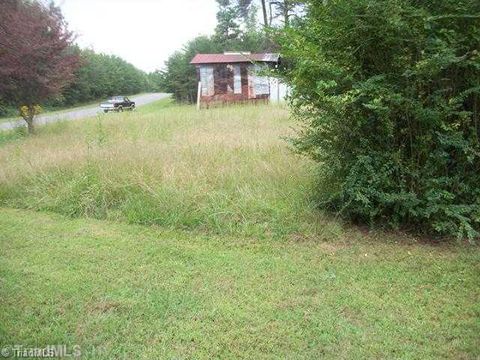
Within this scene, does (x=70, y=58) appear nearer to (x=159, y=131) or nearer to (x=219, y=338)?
(x=159, y=131)

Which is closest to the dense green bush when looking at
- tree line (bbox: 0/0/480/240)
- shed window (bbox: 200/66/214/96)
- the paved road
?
tree line (bbox: 0/0/480/240)

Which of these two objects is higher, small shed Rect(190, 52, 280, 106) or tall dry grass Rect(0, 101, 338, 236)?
small shed Rect(190, 52, 280, 106)

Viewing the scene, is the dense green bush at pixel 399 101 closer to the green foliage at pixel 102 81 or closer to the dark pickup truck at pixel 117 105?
the dark pickup truck at pixel 117 105

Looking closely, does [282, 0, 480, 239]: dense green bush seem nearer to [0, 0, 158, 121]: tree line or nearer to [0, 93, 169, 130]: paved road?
[0, 0, 158, 121]: tree line

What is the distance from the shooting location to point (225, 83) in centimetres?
2158

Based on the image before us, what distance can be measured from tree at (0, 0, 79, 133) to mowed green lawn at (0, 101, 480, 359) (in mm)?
4947

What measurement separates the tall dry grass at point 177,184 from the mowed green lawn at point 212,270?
0.08 feet

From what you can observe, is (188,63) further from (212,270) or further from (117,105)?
(212,270)

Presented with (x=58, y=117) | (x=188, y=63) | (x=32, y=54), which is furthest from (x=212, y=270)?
(x=188, y=63)

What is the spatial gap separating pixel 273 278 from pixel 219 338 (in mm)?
949

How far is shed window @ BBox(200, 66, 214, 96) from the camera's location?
21516mm

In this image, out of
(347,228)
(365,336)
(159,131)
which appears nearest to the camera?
(365,336)

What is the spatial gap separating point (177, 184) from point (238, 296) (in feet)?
8.34

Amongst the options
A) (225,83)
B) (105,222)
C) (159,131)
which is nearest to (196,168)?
(105,222)
